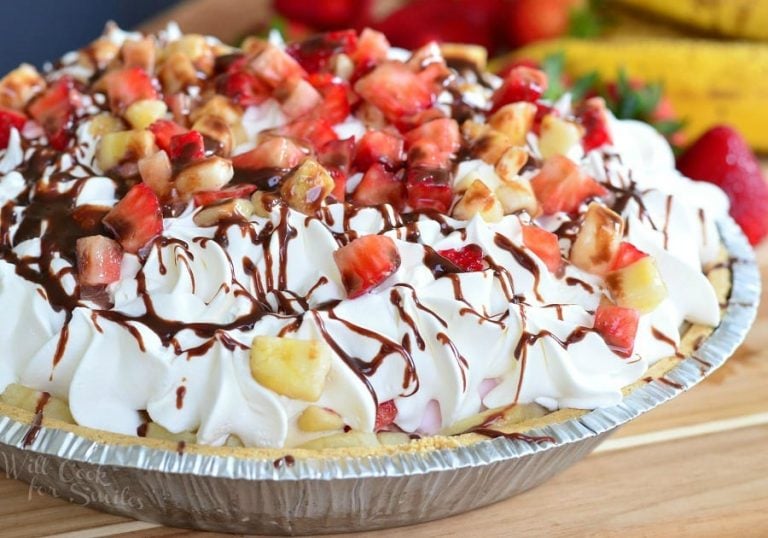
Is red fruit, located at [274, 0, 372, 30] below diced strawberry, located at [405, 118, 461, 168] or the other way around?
below

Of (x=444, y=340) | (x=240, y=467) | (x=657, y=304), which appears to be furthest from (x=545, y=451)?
(x=240, y=467)

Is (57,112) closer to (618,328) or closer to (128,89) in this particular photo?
(128,89)

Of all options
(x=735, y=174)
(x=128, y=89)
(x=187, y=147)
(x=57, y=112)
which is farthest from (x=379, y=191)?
(x=735, y=174)

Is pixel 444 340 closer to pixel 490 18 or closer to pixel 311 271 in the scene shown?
pixel 311 271

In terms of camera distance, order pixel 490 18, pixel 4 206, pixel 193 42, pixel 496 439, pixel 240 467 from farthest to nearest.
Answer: pixel 490 18 < pixel 193 42 < pixel 4 206 < pixel 496 439 < pixel 240 467

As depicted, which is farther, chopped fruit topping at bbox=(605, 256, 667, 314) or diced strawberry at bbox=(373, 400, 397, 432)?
chopped fruit topping at bbox=(605, 256, 667, 314)

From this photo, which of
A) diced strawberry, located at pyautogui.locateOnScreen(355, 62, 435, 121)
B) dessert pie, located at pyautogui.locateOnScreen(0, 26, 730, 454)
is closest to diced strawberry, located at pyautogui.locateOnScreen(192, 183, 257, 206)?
dessert pie, located at pyautogui.locateOnScreen(0, 26, 730, 454)

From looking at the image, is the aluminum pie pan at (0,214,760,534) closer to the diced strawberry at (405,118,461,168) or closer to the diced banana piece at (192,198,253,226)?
the diced banana piece at (192,198,253,226)

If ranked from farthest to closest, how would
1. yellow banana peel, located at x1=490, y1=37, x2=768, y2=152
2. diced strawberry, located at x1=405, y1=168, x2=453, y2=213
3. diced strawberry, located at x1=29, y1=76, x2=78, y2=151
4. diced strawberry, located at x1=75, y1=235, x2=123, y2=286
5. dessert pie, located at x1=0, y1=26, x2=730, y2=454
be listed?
yellow banana peel, located at x1=490, y1=37, x2=768, y2=152 < diced strawberry, located at x1=29, y1=76, x2=78, y2=151 < diced strawberry, located at x1=405, y1=168, x2=453, y2=213 < diced strawberry, located at x1=75, y1=235, x2=123, y2=286 < dessert pie, located at x1=0, y1=26, x2=730, y2=454
